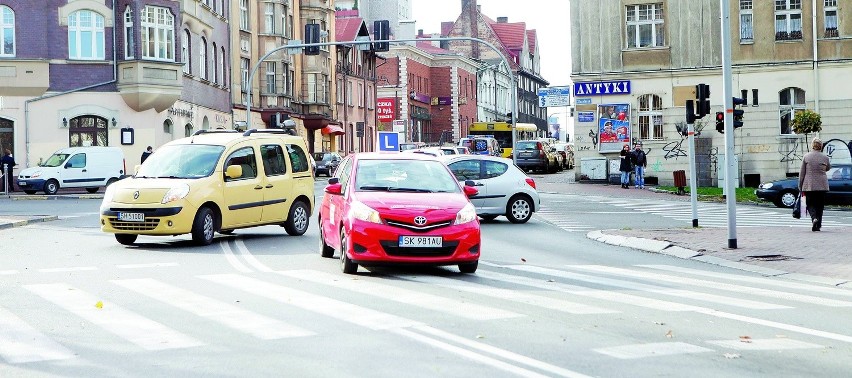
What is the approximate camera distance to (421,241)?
13836mm

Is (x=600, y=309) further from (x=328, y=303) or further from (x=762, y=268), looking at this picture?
(x=762, y=268)

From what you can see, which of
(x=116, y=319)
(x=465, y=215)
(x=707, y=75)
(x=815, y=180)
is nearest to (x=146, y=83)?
(x=707, y=75)

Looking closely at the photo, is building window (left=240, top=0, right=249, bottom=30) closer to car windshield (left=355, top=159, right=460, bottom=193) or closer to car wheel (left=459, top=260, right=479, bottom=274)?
car windshield (left=355, top=159, right=460, bottom=193)

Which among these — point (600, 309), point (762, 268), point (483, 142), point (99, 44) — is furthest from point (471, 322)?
point (483, 142)

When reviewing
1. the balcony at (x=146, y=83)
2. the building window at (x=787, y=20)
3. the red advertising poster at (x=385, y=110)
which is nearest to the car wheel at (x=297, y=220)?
the balcony at (x=146, y=83)

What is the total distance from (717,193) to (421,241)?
2770 centimetres

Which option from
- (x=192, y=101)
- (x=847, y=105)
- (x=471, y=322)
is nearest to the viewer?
(x=471, y=322)

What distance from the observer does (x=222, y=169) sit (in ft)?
64.1

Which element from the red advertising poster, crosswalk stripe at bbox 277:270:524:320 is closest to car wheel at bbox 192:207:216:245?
crosswalk stripe at bbox 277:270:524:320

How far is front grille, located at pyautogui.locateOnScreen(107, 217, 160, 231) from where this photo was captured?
18.6 metres

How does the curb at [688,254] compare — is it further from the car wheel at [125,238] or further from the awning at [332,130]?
the awning at [332,130]

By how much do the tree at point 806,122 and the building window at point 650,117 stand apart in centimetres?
570

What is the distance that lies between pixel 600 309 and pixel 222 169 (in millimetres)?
9866

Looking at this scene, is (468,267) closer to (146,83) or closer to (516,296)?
(516,296)
